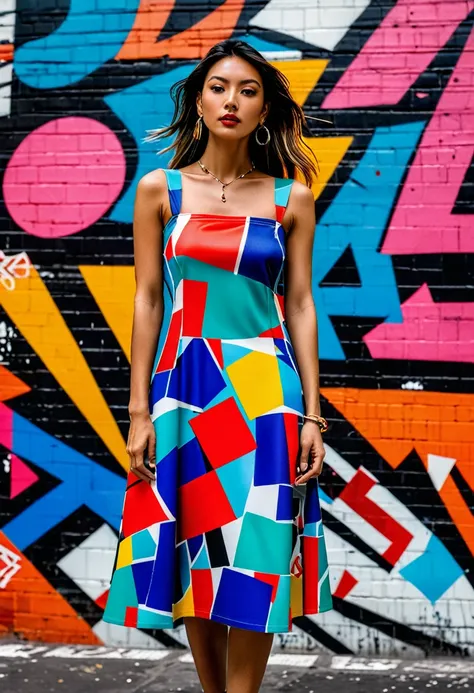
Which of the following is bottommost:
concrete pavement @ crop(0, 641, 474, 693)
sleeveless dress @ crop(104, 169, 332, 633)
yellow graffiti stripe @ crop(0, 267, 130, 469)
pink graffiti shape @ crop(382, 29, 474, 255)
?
concrete pavement @ crop(0, 641, 474, 693)

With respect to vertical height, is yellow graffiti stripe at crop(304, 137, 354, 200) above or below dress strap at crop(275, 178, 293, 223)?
above

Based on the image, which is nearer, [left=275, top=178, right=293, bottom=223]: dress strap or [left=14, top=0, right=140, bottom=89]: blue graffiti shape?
[left=275, top=178, right=293, bottom=223]: dress strap

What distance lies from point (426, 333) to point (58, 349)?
1.84 m

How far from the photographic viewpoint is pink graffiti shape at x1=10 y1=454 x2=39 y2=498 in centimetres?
518

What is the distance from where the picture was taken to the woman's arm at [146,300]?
3.19m

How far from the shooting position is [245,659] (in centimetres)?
316

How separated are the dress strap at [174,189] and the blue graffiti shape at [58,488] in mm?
2176

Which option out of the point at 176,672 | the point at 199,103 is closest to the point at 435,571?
the point at 176,672

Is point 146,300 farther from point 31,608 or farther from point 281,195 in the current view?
point 31,608

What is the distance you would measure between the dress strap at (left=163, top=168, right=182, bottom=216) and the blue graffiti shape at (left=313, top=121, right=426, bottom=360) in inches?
69.9

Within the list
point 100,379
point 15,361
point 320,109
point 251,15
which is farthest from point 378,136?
point 15,361

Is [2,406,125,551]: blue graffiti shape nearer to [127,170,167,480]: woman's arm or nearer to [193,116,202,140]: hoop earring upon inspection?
[127,170,167,480]: woman's arm

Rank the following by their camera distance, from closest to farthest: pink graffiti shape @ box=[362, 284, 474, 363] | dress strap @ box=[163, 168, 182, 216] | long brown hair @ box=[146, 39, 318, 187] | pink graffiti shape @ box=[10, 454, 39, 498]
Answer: dress strap @ box=[163, 168, 182, 216], long brown hair @ box=[146, 39, 318, 187], pink graffiti shape @ box=[362, 284, 474, 363], pink graffiti shape @ box=[10, 454, 39, 498]

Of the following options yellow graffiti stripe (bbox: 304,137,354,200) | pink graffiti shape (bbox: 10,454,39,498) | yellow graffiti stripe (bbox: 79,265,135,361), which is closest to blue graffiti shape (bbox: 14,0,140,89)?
yellow graffiti stripe (bbox: 79,265,135,361)
